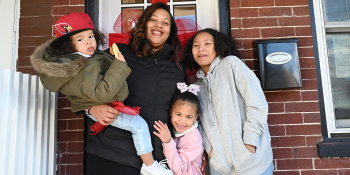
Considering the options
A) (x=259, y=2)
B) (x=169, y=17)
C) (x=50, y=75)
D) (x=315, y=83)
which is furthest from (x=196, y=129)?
A: (x=259, y=2)

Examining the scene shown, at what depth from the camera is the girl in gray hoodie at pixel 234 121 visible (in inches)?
Result: 72.2

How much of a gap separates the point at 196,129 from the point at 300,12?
1645mm

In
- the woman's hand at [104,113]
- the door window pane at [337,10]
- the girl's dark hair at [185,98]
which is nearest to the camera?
the woman's hand at [104,113]

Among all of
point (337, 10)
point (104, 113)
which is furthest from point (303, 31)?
point (104, 113)

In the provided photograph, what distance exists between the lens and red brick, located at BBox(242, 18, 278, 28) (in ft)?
8.39

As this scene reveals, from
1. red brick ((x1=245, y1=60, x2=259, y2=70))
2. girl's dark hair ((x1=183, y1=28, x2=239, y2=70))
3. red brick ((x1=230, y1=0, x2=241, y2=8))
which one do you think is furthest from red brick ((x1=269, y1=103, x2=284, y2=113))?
red brick ((x1=230, y1=0, x2=241, y2=8))

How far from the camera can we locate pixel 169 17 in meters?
2.23

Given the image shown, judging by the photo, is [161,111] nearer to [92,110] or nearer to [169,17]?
[92,110]

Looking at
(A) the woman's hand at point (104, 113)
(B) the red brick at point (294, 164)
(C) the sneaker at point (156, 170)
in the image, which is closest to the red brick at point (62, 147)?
(A) the woman's hand at point (104, 113)

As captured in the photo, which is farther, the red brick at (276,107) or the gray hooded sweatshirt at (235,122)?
the red brick at (276,107)

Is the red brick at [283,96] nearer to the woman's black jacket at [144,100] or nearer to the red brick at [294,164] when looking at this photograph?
the red brick at [294,164]

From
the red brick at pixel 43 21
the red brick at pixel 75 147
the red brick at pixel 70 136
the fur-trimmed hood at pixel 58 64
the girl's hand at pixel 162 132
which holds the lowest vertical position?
the red brick at pixel 75 147

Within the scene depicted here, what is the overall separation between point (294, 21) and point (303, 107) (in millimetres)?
869

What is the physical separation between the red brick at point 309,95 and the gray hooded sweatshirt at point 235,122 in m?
0.78
